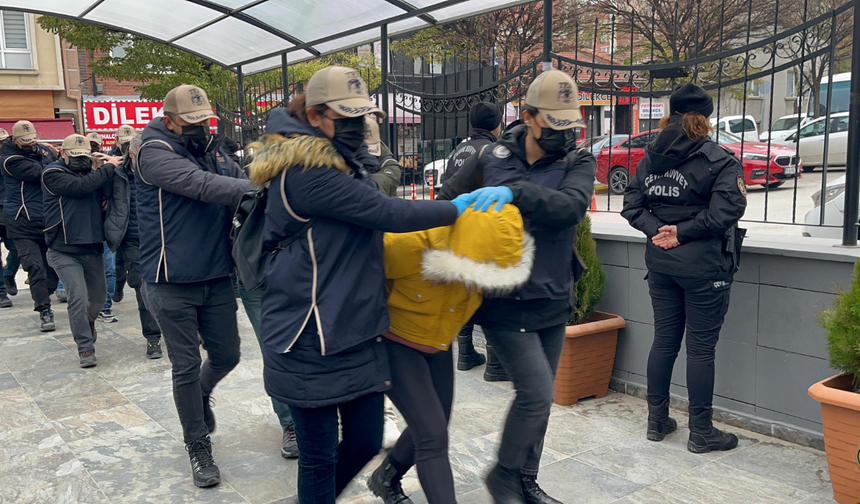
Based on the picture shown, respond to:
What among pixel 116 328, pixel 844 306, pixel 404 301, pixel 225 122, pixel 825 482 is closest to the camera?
pixel 404 301

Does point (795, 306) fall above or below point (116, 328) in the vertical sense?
above

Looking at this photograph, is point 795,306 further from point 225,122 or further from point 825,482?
point 225,122

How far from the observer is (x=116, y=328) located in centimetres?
763

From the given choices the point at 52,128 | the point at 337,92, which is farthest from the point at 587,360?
the point at 52,128

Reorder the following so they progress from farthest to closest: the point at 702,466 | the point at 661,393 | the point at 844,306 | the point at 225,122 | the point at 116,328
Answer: the point at 225,122 → the point at 116,328 → the point at 661,393 → the point at 702,466 → the point at 844,306

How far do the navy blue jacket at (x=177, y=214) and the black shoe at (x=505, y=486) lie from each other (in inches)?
67.0

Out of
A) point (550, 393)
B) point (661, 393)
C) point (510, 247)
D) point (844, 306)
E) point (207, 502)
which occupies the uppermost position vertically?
point (510, 247)

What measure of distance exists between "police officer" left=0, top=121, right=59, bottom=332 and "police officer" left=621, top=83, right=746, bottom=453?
19.3 feet

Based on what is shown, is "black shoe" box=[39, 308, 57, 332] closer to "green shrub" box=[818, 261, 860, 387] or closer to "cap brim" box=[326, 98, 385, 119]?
"cap brim" box=[326, 98, 385, 119]

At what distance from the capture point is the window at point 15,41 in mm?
25438

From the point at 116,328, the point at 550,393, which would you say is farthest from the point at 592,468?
the point at 116,328

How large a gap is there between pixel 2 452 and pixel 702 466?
13.0 ft

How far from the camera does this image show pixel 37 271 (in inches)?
302

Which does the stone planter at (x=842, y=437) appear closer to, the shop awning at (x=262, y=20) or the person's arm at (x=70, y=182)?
the shop awning at (x=262, y=20)
